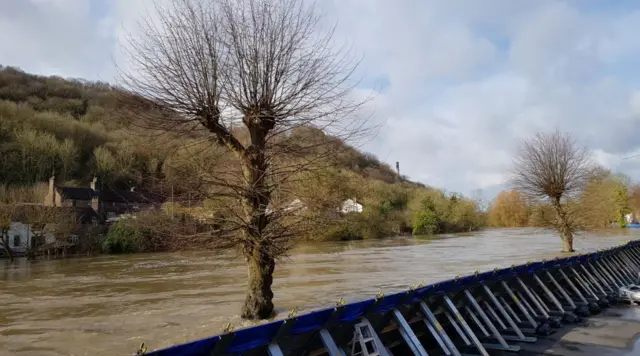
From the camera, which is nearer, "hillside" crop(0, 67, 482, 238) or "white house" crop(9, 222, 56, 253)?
"white house" crop(9, 222, 56, 253)

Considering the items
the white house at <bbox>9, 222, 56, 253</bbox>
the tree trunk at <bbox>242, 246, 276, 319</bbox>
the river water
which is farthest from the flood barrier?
the white house at <bbox>9, 222, 56, 253</bbox>

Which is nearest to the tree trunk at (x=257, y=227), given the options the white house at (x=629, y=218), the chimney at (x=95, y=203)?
the chimney at (x=95, y=203)

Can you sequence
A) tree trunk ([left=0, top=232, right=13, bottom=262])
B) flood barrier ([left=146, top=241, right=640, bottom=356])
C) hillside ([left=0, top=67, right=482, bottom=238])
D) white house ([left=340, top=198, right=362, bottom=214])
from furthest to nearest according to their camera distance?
1. hillside ([left=0, top=67, right=482, bottom=238])
2. tree trunk ([left=0, top=232, right=13, bottom=262])
3. white house ([left=340, top=198, right=362, bottom=214])
4. flood barrier ([left=146, top=241, right=640, bottom=356])

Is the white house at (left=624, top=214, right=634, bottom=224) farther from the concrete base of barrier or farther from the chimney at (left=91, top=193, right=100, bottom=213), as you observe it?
the concrete base of barrier

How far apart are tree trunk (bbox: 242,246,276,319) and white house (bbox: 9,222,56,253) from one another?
123 ft

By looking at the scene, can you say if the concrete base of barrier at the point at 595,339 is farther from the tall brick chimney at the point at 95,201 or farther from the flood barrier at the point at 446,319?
the tall brick chimney at the point at 95,201

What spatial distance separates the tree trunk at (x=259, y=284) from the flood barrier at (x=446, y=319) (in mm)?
2390

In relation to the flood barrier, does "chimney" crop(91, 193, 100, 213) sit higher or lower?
higher

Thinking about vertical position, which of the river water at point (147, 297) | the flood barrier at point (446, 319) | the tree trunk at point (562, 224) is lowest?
the river water at point (147, 297)

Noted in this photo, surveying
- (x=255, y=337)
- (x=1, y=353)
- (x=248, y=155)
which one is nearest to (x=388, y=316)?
(x=255, y=337)

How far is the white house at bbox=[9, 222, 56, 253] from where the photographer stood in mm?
39625

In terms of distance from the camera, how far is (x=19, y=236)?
41.3 metres

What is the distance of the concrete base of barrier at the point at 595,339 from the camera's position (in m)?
7.94

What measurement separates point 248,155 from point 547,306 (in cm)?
810
